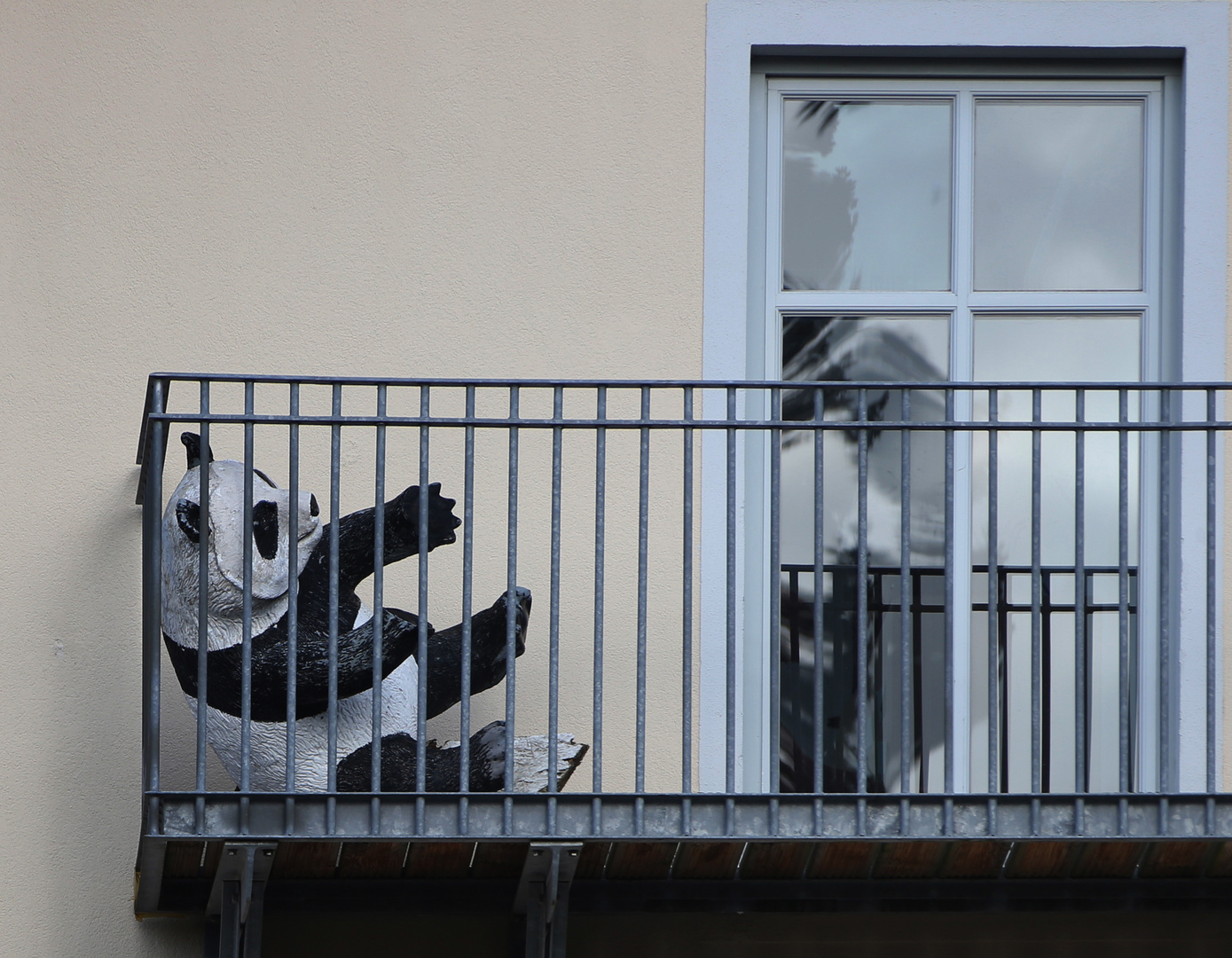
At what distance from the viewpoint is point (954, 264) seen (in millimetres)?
5430

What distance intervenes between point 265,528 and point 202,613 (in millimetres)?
A: 337

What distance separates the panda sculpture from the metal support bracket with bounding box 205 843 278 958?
23cm

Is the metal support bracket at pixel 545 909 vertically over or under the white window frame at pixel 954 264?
under

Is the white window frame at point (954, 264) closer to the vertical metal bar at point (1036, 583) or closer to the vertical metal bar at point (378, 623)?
the vertical metal bar at point (1036, 583)

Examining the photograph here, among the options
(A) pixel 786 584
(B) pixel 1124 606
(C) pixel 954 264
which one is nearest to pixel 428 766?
(A) pixel 786 584

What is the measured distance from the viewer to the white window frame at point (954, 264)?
5203 millimetres

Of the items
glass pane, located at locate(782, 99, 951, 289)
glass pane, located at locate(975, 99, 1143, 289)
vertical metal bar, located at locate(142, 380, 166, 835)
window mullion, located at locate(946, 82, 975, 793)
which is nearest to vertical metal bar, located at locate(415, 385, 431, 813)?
vertical metal bar, located at locate(142, 380, 166, 835)

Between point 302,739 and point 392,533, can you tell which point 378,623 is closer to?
point 392,533

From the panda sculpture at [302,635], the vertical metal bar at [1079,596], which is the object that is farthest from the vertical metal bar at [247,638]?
the vertical metal bar at [1079,596]

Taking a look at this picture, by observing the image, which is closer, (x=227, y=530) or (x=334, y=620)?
(x=334, y=620)

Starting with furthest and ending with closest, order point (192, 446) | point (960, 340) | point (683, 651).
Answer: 1. point (960, 340)
2. point (192, 446)
3. point (683, 651)

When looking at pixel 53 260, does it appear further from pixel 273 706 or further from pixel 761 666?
pixel 761 666

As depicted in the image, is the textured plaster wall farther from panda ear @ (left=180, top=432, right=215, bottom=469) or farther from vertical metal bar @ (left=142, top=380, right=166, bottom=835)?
vertical metal bar @ (left=142, top=380, right=166, bottom=835)

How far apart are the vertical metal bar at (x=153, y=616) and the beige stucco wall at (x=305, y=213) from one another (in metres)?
0.84
